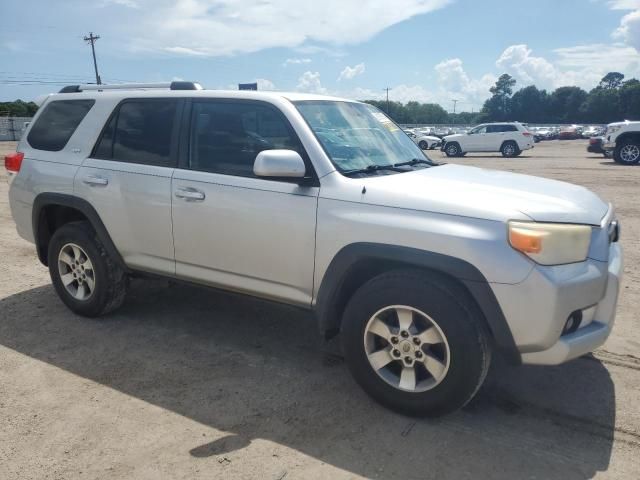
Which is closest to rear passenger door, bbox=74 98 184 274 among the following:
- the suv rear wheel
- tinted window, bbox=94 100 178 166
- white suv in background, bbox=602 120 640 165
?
tinted window, bbox=94 100 178 166

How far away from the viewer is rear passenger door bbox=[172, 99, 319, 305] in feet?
11.0

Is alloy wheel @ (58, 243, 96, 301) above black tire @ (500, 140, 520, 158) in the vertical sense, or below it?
above

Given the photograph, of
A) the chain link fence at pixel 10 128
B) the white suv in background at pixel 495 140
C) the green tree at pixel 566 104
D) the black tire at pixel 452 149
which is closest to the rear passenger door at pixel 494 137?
the white suv in background at pixel 495 140

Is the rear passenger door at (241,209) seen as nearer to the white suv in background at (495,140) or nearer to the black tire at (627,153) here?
the black tire at (627,153)

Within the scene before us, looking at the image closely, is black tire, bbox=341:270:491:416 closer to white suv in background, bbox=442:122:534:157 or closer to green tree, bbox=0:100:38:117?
white suv in background, bbox=442:122:534:157

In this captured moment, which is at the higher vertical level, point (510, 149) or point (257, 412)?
point (257, 412)

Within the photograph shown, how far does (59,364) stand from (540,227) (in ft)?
10.7

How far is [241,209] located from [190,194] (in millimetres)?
458

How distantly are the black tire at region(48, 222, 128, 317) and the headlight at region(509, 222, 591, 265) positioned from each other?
3.18m

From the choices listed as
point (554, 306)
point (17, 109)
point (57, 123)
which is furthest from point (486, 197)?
point (17, 109)

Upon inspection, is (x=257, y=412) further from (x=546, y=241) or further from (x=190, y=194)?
(x=546, y=241)

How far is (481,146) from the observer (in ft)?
84.8

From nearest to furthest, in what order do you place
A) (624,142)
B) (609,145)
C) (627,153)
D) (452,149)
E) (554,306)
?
(554,306) → (624,142) → (627,153) → (609,145) → (452,149)

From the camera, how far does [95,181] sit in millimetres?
4219
